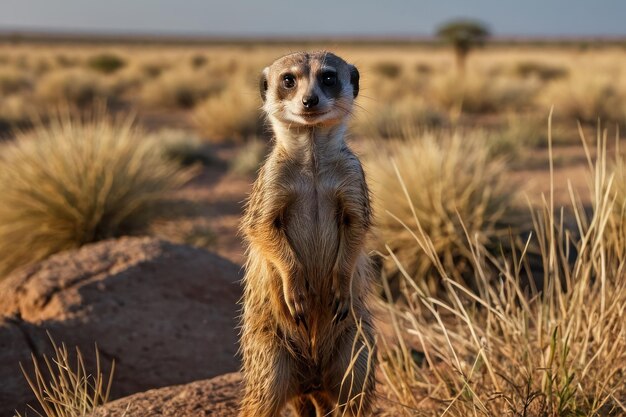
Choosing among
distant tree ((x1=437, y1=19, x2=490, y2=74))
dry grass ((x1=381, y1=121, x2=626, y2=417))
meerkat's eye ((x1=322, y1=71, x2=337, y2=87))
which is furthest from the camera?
distant tree ((x1=437, y1=19, x2=490, y2=74))

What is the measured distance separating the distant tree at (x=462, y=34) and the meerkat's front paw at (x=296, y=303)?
101 feet

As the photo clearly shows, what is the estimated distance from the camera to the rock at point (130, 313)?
4.69 metres

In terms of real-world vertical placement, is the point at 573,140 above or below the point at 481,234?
below

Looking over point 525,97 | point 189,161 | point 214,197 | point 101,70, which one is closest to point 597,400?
point 214,197

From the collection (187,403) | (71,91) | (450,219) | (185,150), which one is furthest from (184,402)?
(71,91)

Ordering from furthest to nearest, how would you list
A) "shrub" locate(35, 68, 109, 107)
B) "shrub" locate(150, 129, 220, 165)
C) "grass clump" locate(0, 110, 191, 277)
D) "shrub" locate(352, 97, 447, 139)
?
"shrub" locate(35, 68, 109, 107), "shrub" locate(352, 97, 447, 139), "shrub" locate(150, 129, 220, 165), "grass clump" locate(0, 110, 191, 277)

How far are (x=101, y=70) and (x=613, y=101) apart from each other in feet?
81.9

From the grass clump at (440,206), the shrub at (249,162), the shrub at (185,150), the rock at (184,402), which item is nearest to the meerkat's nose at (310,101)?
the rock at (184,402)

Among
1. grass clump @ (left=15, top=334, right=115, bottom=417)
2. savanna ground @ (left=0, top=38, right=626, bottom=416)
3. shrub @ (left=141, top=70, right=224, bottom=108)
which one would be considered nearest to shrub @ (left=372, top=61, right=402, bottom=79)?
shrub @ (left=141, top=70, right=224, bottom=108)

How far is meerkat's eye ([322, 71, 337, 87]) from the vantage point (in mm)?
3287

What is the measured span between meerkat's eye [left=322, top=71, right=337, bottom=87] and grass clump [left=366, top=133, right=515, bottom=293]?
3358 millimetres

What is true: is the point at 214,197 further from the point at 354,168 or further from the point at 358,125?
the point at 354,168

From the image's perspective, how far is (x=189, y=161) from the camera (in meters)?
13.4

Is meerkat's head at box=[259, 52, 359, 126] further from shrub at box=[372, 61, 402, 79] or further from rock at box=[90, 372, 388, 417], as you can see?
shrub at box=[372, 61, 402, 79]
